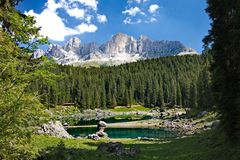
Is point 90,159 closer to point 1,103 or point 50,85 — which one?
point 50,85

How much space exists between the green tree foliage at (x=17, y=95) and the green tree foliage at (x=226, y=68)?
1865cm

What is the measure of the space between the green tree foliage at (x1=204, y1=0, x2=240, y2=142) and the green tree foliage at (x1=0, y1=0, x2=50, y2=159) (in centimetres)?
1865

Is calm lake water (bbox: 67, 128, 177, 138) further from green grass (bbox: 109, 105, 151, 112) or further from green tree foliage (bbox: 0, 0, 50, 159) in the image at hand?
green grass (bbox: 109, 105, 151, 112)

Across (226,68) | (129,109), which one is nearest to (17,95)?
(226,68)

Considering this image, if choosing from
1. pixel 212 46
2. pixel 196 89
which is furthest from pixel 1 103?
pixel 196 89

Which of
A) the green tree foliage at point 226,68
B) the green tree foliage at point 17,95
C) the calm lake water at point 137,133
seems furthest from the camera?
the calm lake water at point 137,133

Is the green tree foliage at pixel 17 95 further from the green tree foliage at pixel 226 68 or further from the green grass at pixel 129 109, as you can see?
the green grass at pixel 129 109

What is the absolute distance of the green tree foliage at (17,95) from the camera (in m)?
8.87

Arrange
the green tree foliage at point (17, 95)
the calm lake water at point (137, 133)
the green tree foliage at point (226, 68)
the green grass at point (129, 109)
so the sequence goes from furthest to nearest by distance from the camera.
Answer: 1. the green grass at point (129, 109)
2. the calm lake water at point (137, 133)
3. the green tree foliage at point (226, 68)
4. the green tree foliage at point (17, 95)

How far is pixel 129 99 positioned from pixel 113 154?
161341 mm

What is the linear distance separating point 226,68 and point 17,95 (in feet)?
67.9

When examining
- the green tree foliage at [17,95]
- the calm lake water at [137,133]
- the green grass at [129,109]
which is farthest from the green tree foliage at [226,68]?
the green grass at [129,109]

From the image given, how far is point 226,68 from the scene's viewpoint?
2627 cm

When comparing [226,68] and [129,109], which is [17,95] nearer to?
[226,68]
